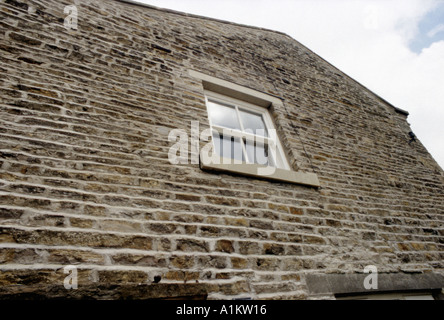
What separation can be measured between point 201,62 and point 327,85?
3.22 metres

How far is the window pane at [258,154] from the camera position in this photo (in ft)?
10.6

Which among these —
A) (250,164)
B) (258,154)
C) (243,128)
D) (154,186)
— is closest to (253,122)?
(243,128)

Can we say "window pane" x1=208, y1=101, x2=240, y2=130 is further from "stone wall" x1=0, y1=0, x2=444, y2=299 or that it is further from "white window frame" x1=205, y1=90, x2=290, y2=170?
"stone wall" x1=0, y1=0, x2=444, y2=299

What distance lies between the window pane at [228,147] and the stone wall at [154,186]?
0.99 feet

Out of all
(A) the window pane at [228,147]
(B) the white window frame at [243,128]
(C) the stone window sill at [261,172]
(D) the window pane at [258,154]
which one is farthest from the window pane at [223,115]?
(C) the stone window sill at [261,172]

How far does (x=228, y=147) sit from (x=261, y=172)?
65 cm

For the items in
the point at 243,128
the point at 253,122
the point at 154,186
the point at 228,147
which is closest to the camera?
the point at 154,186

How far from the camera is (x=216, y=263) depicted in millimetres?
1932

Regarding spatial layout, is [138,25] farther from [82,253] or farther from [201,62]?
[82,253]

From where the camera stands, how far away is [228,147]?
123 inches

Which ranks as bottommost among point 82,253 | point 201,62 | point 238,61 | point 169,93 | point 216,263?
point 216,263

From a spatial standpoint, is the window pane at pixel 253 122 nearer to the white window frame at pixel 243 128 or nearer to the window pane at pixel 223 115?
the white window frame at pixel 243 128

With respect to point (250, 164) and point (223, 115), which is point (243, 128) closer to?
point (223, 115)

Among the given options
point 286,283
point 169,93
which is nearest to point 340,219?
point 286,283
